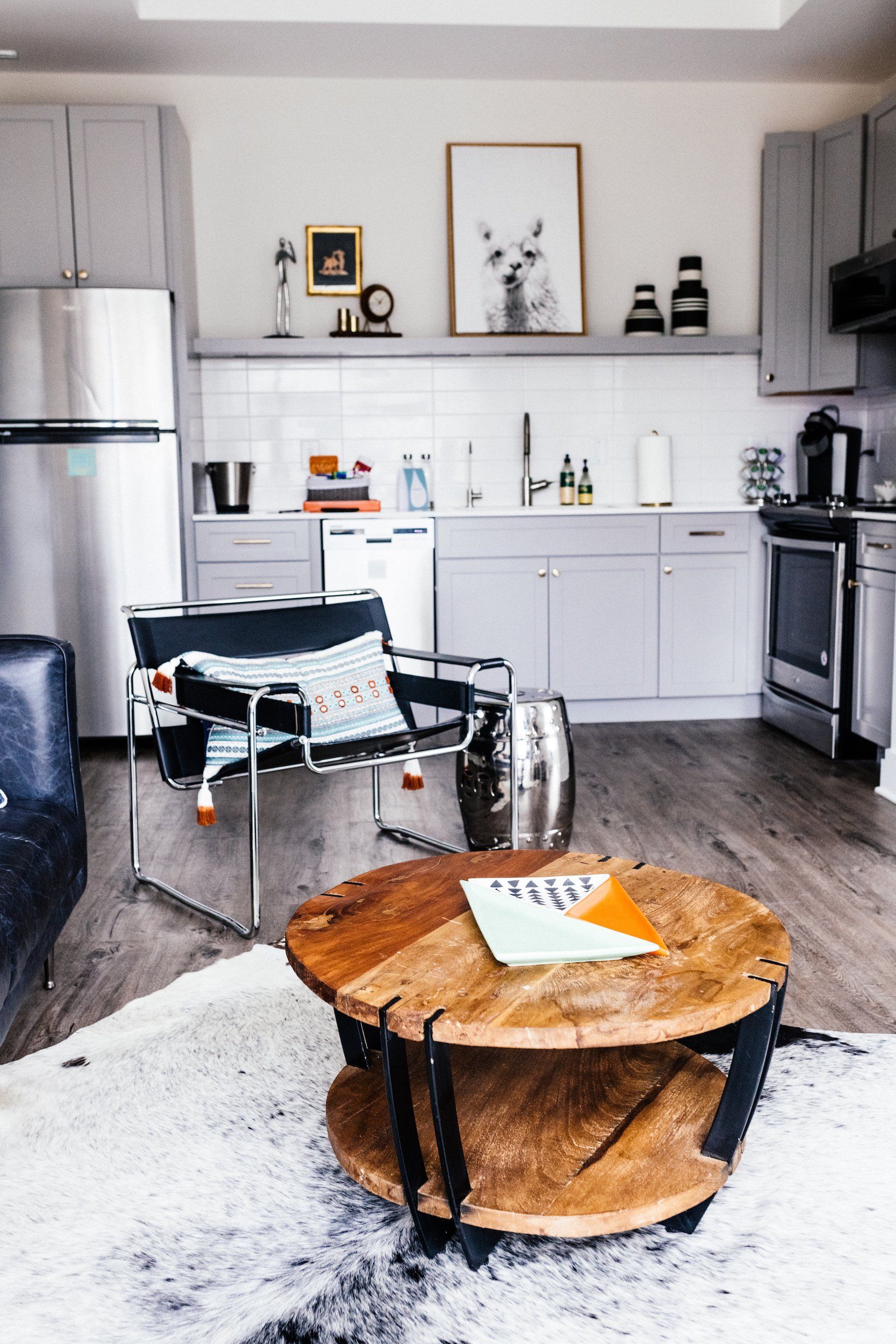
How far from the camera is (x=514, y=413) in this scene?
205 inches

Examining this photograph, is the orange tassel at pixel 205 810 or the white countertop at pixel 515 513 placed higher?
the white countertop at pixel 515 513

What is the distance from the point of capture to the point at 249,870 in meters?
3.02

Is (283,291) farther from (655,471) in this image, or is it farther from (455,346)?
(655,471)

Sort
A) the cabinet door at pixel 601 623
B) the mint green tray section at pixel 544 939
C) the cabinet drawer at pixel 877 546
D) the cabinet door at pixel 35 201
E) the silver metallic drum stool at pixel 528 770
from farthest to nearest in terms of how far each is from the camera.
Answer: the cabinet door at pixel 601 623, the cabinet door at pixel 35 201, the cabinet drawer at pixel 877 546, the silver metallic drum stool at pixel 528 770, the mint green tray section at pixel 544 939

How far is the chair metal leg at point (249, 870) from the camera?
2.51m

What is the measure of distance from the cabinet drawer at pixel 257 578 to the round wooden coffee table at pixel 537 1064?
3097 millimetres

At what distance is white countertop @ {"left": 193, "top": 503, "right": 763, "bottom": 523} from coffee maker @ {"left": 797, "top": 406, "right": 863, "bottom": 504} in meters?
0.40

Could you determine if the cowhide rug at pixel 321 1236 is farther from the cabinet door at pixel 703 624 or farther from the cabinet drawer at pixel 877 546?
the cabinet door at pixel 703 624

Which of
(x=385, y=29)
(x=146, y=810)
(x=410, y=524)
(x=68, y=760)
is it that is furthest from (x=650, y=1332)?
(x=385, y=29)

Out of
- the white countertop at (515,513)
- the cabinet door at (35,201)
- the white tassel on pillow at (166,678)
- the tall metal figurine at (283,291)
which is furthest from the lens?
the tall metal figurine at (283,291)

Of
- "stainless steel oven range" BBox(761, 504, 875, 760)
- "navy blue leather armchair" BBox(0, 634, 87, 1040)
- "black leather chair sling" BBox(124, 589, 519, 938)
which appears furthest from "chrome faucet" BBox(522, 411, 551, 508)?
"navy blue leather armchair" BBox(0, 634, 87, 1040)

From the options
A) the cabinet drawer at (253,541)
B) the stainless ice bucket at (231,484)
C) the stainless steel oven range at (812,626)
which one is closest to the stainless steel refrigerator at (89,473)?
the cabinet drawer at (253,541)

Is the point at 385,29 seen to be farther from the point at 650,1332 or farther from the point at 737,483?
the point at 650,1332

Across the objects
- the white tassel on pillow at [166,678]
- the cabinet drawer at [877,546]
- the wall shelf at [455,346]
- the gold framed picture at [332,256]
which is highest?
the gold framed picture at [332,256]
